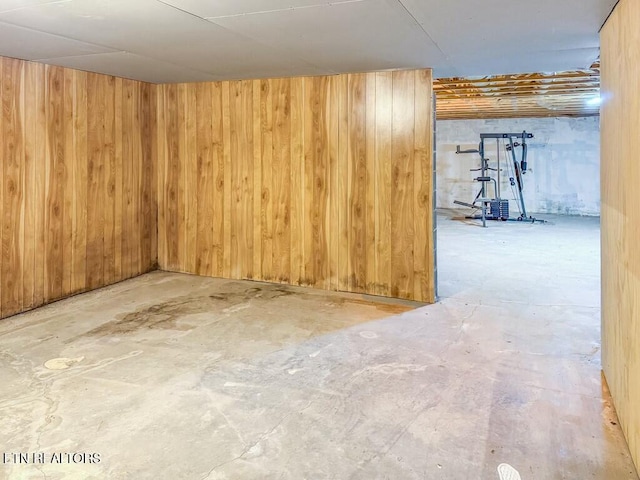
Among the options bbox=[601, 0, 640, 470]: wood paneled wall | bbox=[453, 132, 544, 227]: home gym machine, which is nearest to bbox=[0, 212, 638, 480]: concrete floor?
bbox=[601, 0, 640, 470]: wood paneled wall

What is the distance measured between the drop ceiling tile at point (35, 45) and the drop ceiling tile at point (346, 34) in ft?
3.76

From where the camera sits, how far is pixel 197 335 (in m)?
3.28

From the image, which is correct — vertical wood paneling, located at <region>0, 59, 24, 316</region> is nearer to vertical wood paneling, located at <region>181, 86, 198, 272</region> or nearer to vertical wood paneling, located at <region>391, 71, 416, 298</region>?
vertical wood paneling, located at <region>181, 86, 198, 272</region>

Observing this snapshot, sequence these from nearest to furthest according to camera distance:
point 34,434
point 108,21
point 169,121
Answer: point 34,434, point 108,21, point 169,121

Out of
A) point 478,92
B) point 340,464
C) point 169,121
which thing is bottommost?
point 340,464

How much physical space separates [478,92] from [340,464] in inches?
218

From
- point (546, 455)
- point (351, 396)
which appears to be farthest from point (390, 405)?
point (546, 455)

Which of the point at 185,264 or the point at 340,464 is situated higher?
the point at 185,264

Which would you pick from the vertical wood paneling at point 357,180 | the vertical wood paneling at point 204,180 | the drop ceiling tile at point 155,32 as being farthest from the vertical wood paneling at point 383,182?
the vertical wood paneling at point 204,180

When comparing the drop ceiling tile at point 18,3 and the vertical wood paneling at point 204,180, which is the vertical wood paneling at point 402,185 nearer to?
the vertical wood paneling at point 204,180

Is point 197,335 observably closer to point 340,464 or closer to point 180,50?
point 340,464

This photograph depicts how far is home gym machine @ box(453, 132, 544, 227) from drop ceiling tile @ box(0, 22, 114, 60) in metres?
7.70

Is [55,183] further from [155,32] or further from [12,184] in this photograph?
[155,32]

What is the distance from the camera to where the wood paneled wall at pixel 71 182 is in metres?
3.66
